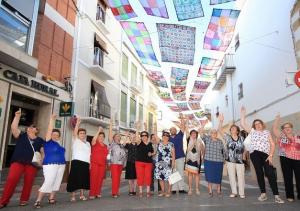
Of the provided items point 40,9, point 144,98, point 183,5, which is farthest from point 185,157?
point 144,98

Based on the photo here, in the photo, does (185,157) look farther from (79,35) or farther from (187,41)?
(79,35)

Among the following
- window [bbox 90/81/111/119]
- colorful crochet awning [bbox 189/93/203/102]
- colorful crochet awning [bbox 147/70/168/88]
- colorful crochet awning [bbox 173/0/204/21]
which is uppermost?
colorful crochet awning [bbox 147/70/168/88]

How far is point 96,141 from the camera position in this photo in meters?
6.82

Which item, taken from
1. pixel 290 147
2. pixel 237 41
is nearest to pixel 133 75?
pixel 237 41

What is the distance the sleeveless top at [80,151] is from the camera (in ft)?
20.2

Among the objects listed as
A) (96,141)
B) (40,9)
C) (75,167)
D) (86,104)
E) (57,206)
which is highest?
(40,9)

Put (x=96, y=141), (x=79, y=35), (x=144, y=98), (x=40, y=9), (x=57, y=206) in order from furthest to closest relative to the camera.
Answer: (x=144, y=98) < (x=79, y=35) < (x=40, y=9) < (x=96, y=141) < (x=57, y=206)

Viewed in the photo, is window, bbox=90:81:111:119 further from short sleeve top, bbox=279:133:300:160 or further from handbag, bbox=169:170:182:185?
short sleeve top, bbox=279:133:300:160

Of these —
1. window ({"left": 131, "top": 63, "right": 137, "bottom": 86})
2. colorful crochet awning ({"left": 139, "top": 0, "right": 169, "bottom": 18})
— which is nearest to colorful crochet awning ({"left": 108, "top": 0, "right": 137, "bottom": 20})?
colorful crochet awning ({"left": 139, "top": 0, "right": 169, "bottom": 18})

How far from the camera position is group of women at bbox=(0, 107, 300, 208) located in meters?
5.60

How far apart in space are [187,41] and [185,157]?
6.45 metres

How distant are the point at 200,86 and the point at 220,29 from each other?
806cm

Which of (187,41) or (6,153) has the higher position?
(187,41)

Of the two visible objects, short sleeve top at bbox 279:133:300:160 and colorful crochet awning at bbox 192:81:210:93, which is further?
colorful crochet awning at bbox 192:81:210:93
